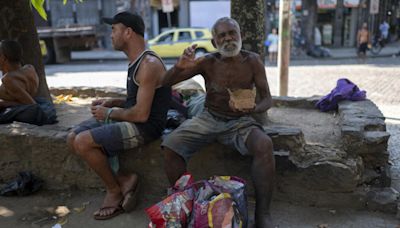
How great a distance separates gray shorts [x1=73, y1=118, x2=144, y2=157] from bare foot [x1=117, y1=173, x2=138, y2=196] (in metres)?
0.33

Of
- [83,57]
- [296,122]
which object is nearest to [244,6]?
[296,122]

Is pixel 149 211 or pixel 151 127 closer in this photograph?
pixel 149 211

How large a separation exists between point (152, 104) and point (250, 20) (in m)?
1.97

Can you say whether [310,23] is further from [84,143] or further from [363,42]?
[84,143]

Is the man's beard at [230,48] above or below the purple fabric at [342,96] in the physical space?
above

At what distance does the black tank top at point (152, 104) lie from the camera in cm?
355

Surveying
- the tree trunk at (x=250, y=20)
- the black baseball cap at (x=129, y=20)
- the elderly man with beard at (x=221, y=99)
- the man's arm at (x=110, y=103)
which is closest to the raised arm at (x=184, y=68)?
the elderly man with beard at (x=221, y=99)

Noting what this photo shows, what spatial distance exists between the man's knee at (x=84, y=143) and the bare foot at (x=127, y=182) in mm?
454

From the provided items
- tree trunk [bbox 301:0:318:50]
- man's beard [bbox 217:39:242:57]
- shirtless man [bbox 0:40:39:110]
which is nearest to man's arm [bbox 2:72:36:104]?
shirtless man [bbox 0:40:39:110]

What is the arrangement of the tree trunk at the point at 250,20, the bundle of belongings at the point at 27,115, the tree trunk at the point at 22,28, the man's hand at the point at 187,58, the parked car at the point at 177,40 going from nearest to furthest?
1. the man's hand at the point at 187,58
2. the bundle of belongings at the point at 27,115
3. the tree trunk at the point at 250,20
4. the tree trunk at the point at 22,28
5. the parked car at the point at 177,40

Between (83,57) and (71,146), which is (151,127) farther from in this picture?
(83,57)

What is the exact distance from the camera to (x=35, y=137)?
13.5 feet

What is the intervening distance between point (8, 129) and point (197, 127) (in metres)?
1.97

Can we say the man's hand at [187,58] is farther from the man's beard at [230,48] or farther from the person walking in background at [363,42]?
the person walking in background at [363,42]
